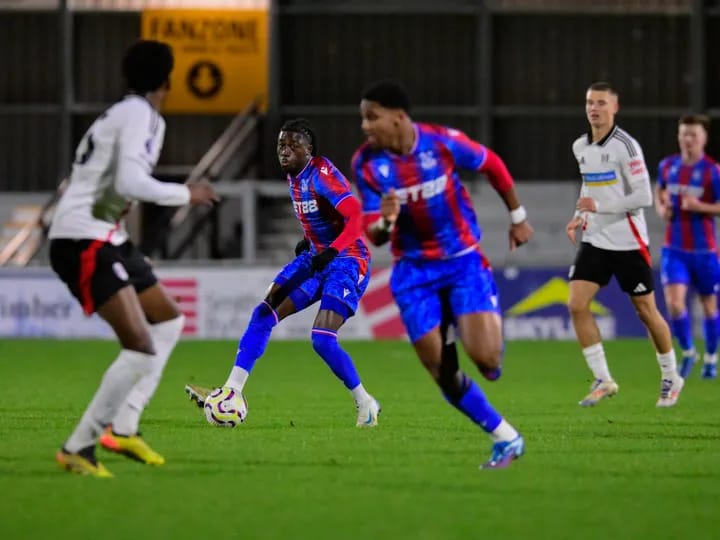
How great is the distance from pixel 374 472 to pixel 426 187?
144 centimetres

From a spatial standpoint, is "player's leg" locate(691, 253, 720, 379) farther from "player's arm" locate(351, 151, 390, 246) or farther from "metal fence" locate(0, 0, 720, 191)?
"metal fence" locate(0, 0, 720, 191)

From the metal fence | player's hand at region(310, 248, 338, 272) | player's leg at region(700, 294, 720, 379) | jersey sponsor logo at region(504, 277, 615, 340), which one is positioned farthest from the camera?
the metal fence

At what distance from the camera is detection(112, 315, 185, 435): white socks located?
7566 millimetres

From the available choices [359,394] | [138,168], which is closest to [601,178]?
[359,394]

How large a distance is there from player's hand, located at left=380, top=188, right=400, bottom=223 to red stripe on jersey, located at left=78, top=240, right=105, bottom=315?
137 cm

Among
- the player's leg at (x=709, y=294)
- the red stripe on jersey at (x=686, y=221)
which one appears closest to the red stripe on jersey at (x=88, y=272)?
the red stripe on jersey at (x=686, y=221)

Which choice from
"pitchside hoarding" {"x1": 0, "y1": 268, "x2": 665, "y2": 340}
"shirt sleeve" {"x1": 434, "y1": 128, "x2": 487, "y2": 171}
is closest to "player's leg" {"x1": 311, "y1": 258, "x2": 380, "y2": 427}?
"shirt sleeve" {"x1": 434, "y1": 128, "x2": 487, "y2": 171}

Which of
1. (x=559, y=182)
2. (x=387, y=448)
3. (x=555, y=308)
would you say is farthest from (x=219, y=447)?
(x=559, y=182)

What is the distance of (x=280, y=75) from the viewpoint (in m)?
27.4

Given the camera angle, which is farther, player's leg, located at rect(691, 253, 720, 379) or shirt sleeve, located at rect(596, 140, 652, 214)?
player's leg, located at rect(691, 253, 720, 379)

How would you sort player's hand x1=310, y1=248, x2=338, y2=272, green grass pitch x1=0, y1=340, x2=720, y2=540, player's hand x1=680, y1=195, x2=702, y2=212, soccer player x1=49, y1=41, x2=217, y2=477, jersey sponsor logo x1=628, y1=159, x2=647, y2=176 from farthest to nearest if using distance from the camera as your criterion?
player's hand x1=680, y1=195, x2=702, y2=212 < jersey sponsor logo x1=628, y1=159, x2=647, y2=176 < player's hand x1=310, y1=248, x2=338, y2=272 < soccer player x1=49, y1=41, x2=217, y2=477 < green grass pitch x1=0, y1=340, x2=720, y2=540

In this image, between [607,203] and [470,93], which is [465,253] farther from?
[470,93]

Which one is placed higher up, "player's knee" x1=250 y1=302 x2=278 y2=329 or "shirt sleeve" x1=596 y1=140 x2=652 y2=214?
"shirt sleeve" x1=596 y1=140 x2=652 y2=214

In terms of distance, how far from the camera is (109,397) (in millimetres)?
7137
